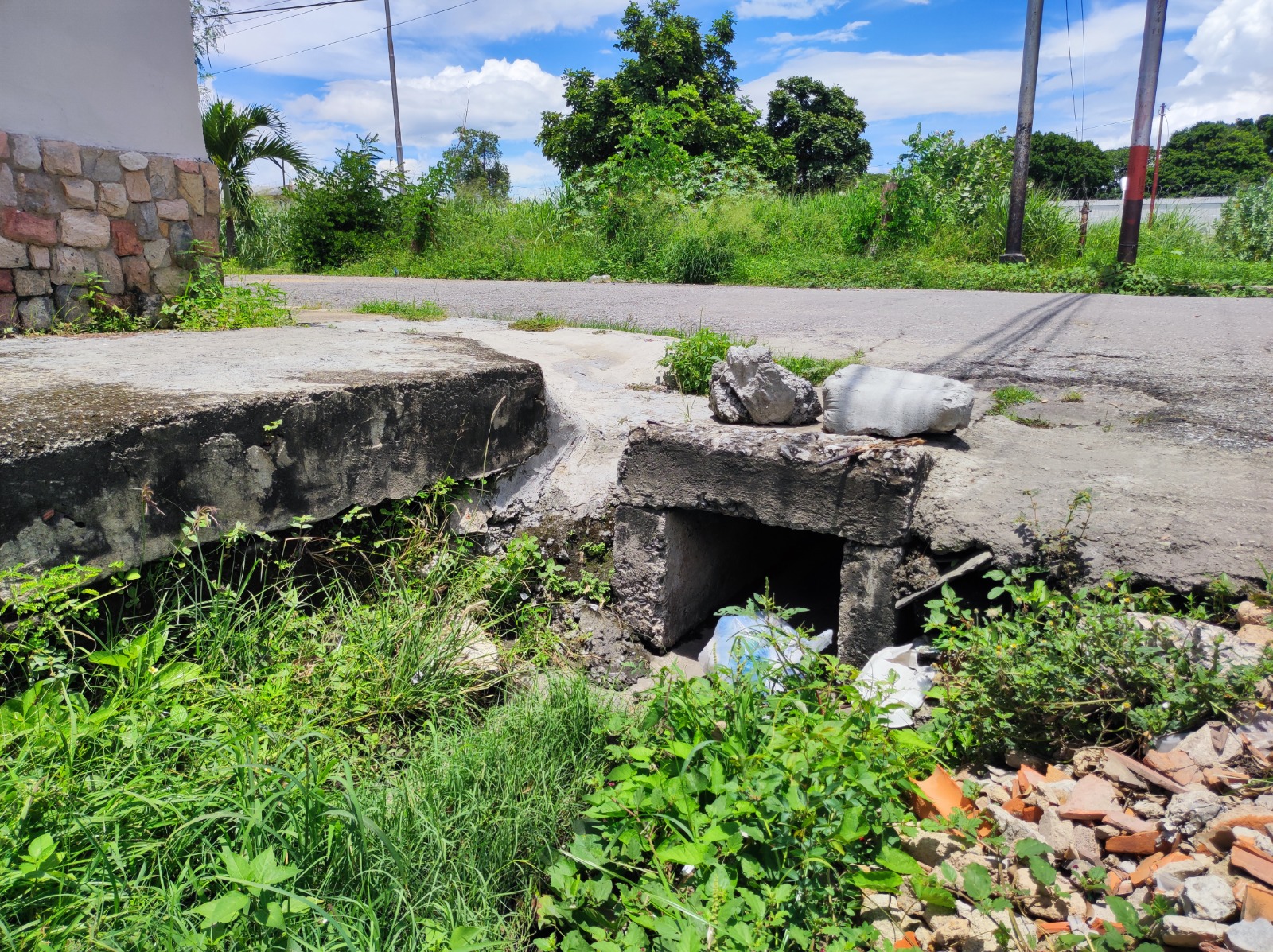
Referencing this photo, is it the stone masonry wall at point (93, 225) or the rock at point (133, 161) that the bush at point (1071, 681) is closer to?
the stone masonry wall at point (93, 225)

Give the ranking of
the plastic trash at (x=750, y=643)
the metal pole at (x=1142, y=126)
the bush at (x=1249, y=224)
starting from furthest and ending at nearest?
the bush at (x=1249, y=224) → the metal pole at (x=1142, y=126) → the plastic trash at (x=750, y=643)

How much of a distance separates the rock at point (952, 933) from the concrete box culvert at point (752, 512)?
1.16 meters

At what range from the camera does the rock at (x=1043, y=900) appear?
173cm

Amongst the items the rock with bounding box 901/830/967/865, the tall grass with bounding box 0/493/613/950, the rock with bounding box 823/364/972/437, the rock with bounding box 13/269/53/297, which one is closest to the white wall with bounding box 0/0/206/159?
the rock with bounding box 13/269/53/297

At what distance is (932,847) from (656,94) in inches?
936

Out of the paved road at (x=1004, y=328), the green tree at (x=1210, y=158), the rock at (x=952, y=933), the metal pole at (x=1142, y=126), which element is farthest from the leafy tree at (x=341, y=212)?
the green tree at (x=1210, y=158)

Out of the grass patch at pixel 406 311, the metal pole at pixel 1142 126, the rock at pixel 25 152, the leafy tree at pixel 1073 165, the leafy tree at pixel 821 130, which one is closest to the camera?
the rock at pixel 25 152

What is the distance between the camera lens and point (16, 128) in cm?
425

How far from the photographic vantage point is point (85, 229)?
4.60 metres

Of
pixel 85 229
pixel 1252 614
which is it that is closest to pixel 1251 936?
pixel 1252 614

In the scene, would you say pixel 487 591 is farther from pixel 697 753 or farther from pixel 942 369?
pixel 942 369

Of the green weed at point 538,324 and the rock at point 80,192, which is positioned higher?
the rock at point 80,192

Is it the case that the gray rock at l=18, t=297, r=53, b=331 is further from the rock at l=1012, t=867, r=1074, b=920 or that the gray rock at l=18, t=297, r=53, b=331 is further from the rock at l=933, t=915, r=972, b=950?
the rock at l=1012, t=867, r=1074, b=920

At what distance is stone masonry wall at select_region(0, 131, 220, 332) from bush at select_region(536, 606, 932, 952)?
4346mm
